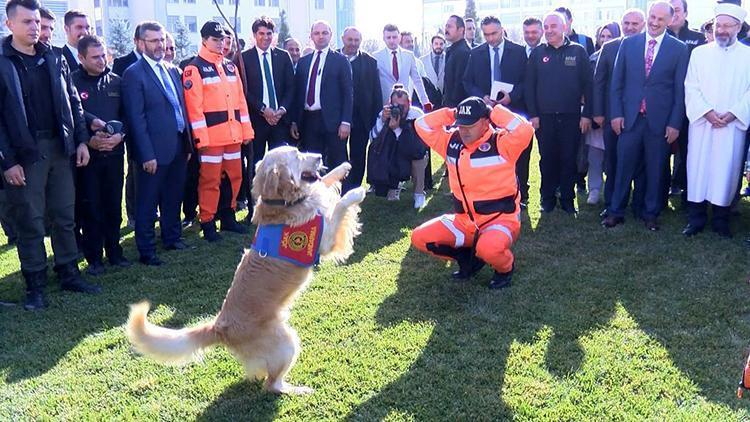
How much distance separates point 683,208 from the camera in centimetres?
743

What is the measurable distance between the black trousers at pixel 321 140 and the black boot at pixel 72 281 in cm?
351

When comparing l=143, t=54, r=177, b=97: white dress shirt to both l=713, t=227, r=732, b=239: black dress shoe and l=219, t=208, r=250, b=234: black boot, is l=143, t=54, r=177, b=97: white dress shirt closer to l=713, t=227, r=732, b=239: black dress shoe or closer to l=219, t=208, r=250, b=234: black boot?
l=219, t=208, r=250, b=234: black boot

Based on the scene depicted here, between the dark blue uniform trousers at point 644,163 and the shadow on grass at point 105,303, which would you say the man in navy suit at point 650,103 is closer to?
the dark blue uniform trousers at point 644,163

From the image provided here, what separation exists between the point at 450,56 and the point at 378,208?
2431 millimetres

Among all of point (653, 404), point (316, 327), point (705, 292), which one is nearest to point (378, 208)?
point (316, 327)

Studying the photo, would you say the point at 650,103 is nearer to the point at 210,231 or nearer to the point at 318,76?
the point at 318,76

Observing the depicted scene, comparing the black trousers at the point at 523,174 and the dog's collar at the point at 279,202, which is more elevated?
the dog's collar at the point at 279,202

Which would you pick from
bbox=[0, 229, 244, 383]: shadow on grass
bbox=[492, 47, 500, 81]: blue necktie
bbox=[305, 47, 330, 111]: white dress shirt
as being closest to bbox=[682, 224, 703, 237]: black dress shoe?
bbox=[492, 47, 500, 81]: blue necktie

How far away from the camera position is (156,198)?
6.15m

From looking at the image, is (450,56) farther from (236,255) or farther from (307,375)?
(307,375)

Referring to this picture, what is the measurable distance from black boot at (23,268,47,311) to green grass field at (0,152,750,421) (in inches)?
4.9

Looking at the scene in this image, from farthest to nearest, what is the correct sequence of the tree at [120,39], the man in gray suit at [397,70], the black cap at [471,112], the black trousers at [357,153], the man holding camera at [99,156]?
the tree at [120,39] < the man in gray suit at [397,70] < the black trousers at [357,153] < the man holding camera at [99,156] < the black cap at [471,112]

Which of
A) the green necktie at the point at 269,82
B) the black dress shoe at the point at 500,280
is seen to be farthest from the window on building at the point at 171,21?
the black dress shoe at the point at 500,280

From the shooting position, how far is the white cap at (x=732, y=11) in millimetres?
6012
